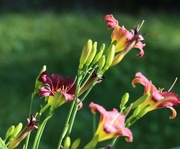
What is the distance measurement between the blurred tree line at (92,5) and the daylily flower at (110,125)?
492 centimetres

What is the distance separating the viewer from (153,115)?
384 cm

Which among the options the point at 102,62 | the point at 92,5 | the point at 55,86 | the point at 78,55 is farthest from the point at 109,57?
the point at 92,5

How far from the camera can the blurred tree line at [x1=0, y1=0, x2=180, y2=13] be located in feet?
19.8

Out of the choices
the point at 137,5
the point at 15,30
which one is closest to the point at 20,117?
the point at 15,30

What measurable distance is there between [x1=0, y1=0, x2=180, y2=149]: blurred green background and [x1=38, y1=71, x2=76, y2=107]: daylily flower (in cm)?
213

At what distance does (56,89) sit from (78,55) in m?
3.50

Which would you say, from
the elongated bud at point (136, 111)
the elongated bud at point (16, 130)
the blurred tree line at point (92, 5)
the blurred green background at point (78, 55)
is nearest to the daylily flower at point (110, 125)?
the elongated bud at point (136, 111)

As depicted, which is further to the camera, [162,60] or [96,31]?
[96,31]

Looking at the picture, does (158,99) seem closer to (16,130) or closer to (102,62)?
(102,62)

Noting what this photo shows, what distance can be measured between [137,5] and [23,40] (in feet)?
5.80

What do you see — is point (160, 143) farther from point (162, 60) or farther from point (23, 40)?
point (23, 40)

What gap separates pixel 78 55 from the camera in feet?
15.4

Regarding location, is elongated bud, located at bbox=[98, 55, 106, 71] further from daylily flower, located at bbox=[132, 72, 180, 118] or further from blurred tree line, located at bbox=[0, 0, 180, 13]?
blurred tree line, located at bbox=[0, 0, 180, 13]

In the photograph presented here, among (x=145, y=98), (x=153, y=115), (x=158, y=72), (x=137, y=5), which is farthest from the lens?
(x=137, y=5)
